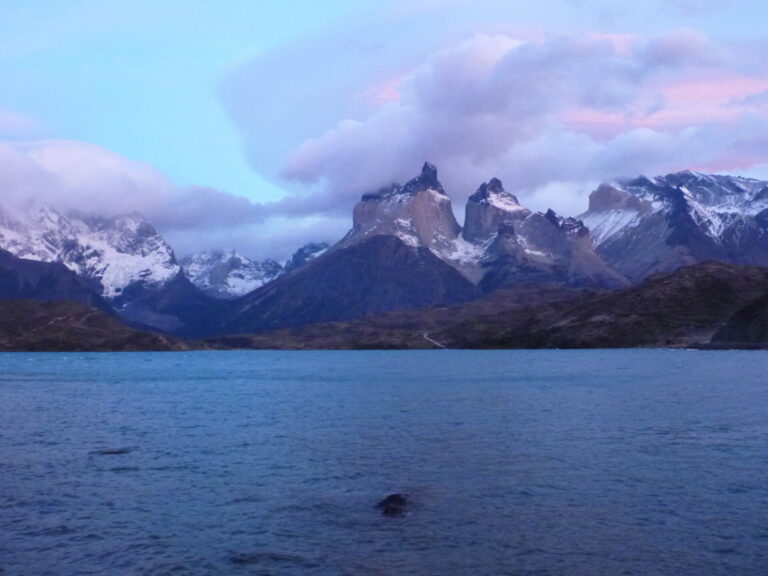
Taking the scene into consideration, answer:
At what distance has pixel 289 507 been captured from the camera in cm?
5516

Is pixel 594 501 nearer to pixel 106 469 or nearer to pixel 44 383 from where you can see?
pixel 106 469

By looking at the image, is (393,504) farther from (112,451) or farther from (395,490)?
(112,451)

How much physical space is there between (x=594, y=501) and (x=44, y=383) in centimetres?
17039

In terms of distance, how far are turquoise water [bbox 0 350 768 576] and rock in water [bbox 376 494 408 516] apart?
2.68 ft

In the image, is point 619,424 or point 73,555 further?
point 619,424

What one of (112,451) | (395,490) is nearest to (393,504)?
(395,490)

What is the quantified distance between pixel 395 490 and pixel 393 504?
549 centimetres

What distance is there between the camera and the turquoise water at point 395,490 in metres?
44.2

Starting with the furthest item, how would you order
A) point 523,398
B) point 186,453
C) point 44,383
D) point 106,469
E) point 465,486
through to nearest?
1. point 44,383
2. point 523,398
3. point 186,453
4. point 106,469
5. point 465,486

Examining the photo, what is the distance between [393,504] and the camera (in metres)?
54.4

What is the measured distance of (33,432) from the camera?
97000 mm

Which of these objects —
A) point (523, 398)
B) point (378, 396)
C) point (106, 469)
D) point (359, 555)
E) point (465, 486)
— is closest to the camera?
point (359, 555)

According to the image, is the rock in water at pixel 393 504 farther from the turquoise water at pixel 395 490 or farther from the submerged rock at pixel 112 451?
the submerged rock at pixel 112 451

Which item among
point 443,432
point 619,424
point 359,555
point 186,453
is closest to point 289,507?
point 359,555
